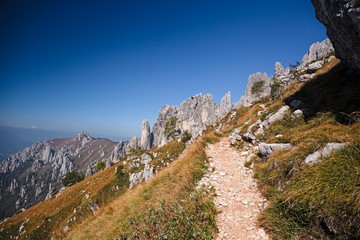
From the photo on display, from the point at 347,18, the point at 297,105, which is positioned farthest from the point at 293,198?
the point at 297,105

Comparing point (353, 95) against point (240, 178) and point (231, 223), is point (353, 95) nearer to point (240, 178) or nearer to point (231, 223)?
point (240, 178)

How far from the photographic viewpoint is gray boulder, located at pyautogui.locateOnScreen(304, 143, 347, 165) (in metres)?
6.83

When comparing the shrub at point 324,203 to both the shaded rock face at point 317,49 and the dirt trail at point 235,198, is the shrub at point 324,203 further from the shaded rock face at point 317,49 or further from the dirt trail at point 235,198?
the shaded rock face at point 317,49

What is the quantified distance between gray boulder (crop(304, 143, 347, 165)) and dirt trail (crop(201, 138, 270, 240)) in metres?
2.42

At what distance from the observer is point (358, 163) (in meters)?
5.43

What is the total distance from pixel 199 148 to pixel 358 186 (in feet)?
36.1

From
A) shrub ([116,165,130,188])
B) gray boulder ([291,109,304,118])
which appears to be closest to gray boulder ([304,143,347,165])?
gray boulder ([291,109,304,118])

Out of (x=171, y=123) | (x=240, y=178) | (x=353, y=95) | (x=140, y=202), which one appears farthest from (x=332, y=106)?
(x=171, y=123)

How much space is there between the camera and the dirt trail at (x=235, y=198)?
646 centimetres

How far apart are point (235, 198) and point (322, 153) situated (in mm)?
3913

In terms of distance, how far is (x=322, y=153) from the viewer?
7.15 meters

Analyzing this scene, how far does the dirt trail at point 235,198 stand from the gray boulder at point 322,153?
2.42 m

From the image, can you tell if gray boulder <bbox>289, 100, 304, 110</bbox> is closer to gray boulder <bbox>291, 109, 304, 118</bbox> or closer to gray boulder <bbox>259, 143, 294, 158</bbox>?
gray boulder <bbox>291, 109, 304, 118</bbox>

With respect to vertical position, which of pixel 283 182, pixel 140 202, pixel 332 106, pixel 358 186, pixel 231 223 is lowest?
pixel 140 202
